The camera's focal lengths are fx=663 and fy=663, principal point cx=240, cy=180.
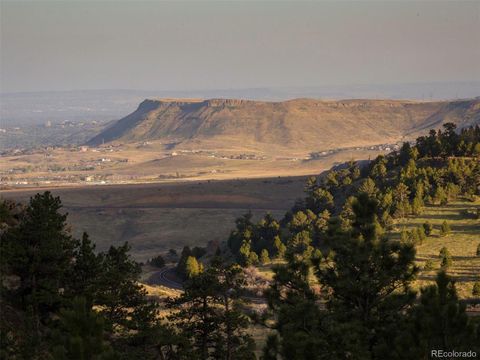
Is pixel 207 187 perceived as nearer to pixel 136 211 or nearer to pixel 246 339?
pixel 136 211

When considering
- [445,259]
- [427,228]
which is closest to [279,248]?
[427,228]

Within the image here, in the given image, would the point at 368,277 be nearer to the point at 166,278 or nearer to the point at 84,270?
the point at 84,270

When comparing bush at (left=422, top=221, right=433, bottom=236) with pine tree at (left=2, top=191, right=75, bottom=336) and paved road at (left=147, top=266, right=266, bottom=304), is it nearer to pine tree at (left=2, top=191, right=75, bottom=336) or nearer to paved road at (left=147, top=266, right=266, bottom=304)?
paved road at (left=147, top=266, right=266, bottom=304)

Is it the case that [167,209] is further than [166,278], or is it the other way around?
[167,209]

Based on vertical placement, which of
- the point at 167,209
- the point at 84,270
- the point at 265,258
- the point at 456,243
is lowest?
the point at 167,209

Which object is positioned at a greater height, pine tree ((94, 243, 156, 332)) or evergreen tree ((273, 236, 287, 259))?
pine tree ((94, 243, 156, 332))

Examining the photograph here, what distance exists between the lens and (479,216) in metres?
63.7

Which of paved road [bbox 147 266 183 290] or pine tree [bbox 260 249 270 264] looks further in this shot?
pine tree [bbox 260 249 270 264]

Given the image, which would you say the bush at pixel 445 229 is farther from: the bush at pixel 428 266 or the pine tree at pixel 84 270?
the pine tree at pixel 84 270

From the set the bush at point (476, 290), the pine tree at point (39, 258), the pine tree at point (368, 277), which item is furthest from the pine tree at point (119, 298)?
the bush at point (476, 290)

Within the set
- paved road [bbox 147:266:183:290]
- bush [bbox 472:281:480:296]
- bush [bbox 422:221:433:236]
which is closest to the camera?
bush [bbox 472:281:480:296]

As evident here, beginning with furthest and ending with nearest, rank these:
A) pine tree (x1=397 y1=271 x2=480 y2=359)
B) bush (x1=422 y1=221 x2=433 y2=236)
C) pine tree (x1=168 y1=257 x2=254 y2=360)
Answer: bush (x1=422 y1=221 x2=433 y2=236) < pine tree (x1=168 y1=257 x2=254 y2=360) < pine tree (x1=397 y1=271 x2=480 y2=359)

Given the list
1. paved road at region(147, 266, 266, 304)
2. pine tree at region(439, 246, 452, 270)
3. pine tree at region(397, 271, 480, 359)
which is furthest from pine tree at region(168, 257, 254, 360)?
paved road at region(147, 266, 266, 304)

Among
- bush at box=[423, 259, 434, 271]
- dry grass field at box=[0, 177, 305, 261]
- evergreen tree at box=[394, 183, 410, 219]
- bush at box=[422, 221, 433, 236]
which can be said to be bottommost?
dry grass field at box=[0, 177, 305, 261]
